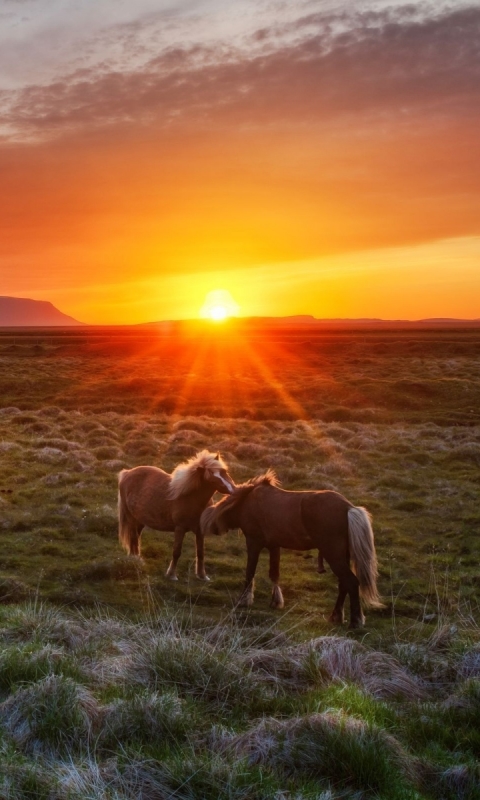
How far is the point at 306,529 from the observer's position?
9.45m

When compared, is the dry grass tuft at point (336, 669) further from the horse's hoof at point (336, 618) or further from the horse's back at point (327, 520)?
the horse's back at point (327, 520)

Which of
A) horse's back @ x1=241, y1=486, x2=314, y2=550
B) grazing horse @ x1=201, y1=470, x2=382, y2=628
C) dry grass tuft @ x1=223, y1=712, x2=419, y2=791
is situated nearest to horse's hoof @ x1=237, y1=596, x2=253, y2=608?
grazing horse @ x1=201, y1=470, x2=382, y2=628

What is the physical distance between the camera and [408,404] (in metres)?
34.6

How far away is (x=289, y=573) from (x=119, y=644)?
17.3 feet

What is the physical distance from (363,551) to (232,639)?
9.36 ft

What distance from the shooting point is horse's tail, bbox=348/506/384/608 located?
898 cm

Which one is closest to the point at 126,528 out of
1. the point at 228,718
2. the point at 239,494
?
the point at 239,494

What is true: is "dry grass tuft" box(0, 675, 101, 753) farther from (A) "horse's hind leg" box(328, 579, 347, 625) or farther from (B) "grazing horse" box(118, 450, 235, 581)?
(B) "grazing horse" box(118, 450, 235, 581)

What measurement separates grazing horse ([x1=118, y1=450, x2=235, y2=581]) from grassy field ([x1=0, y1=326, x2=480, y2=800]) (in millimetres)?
570

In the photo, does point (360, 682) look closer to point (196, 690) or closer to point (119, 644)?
point (196, 690)

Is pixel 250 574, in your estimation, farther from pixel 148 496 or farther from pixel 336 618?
pixel 148 496

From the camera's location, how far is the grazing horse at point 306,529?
9055mm

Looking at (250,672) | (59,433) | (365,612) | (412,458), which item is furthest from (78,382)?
(250,672)

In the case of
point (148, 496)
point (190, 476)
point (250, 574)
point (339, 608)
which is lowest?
point (339, 608)
